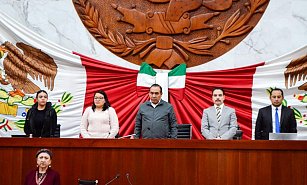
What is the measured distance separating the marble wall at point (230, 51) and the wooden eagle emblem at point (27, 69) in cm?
26

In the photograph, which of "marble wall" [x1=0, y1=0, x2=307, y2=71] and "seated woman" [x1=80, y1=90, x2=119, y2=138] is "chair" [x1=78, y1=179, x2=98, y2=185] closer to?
"seated woman" [x1=80, y1=90, x2=119, y2=138]

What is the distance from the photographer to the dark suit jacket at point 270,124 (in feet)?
22.3

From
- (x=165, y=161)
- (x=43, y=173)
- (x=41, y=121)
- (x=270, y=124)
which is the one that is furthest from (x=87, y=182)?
(x=270, y=124)

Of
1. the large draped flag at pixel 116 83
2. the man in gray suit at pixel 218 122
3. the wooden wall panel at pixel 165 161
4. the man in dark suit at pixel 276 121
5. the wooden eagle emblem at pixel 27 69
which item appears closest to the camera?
the wooden wall panel at pixel 165 161

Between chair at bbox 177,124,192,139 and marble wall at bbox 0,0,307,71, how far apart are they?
5.23ft

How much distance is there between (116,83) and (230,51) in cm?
138

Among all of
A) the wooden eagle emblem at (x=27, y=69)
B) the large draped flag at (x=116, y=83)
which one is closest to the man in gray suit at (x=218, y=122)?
the large draped flag at (x=116, y=83)

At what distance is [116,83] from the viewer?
27.5 feet

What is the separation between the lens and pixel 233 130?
6.61 m

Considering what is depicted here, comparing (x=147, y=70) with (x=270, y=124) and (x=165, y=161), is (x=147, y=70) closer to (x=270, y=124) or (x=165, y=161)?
(x=270, y=124)

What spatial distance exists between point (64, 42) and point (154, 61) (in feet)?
3.60

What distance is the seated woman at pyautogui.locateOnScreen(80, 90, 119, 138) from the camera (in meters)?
6.71

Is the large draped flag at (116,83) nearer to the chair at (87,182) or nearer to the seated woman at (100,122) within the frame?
the seated woman at (100,122)

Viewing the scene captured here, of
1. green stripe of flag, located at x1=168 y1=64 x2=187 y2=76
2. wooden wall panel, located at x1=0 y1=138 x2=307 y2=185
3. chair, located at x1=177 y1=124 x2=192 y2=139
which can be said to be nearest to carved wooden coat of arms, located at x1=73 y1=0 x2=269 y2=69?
green stripe of flag, located at x1=168 y1=64 x2=187 y2=76
